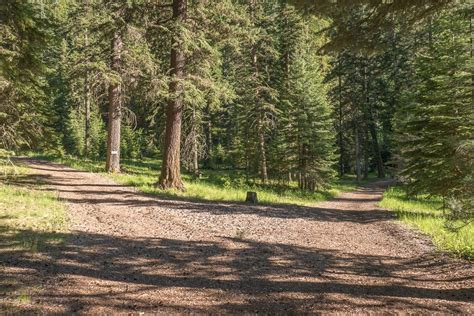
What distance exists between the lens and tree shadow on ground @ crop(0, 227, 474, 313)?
5.09 metres

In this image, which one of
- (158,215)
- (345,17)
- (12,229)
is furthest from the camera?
(158,215)

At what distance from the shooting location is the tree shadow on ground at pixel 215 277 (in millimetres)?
5094

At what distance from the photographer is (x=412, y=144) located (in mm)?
15016

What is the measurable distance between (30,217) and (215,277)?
17.5ft

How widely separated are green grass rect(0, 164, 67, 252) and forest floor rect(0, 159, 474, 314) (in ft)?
1.03

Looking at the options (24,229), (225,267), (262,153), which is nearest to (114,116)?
(262,153)

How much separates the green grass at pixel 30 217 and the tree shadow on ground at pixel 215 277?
20 cm

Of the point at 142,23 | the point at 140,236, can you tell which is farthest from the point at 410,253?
the point at 142,23

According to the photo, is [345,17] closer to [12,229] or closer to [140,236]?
[140,236]

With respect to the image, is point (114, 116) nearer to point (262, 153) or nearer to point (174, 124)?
point (174, 124)

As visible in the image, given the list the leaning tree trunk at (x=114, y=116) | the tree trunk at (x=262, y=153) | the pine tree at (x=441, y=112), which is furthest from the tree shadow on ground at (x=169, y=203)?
the tree trunk at (x=262, y=153)

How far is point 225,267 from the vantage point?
679 centimetres

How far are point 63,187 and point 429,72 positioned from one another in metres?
15.2

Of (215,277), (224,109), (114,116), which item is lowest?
(215,277)
